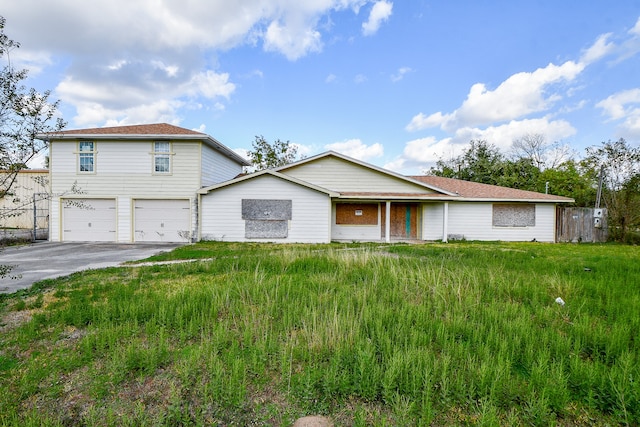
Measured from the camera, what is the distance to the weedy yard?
238cm

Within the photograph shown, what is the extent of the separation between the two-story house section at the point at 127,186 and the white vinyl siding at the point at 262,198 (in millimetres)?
876

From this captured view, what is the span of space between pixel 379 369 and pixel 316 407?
2.14ft

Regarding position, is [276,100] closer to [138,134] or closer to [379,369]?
[138,134]

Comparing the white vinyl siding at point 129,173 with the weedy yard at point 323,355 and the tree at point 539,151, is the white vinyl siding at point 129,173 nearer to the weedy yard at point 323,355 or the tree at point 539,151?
the weedy yard at point 323,355

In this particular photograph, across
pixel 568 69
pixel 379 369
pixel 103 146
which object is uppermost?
pixel 568 69

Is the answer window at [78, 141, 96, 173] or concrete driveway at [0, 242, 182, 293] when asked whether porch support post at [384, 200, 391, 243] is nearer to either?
concrete driveway at [0, 242, 182, 293]

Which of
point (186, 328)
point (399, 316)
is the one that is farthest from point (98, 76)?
point (399, 316)

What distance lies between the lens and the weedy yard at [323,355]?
93.7 inches

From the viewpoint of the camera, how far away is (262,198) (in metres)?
15.1

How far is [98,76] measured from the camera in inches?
676

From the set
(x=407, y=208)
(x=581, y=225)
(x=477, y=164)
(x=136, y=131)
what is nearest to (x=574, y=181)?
(x=477, y=164)

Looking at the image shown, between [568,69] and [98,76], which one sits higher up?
[568,69]

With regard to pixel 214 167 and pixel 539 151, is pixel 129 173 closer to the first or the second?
pixel 214 167

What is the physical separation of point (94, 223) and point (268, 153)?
2010cm
